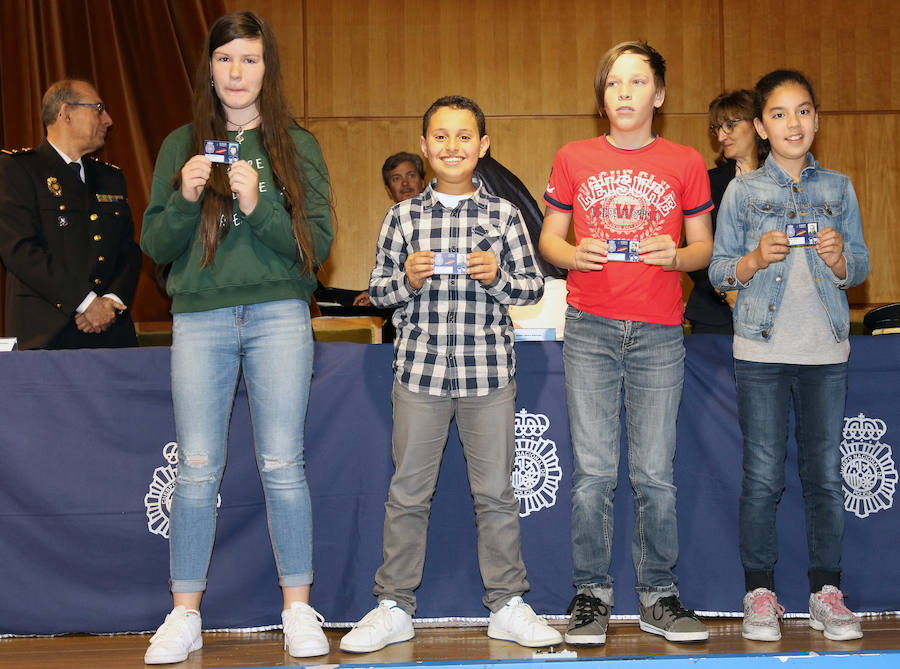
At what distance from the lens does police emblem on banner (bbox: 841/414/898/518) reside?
9.71ft

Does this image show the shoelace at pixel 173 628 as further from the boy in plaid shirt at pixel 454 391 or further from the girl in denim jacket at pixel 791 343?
the girl in denim jacket at pixel 791 343

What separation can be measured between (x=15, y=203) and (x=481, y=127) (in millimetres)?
2061

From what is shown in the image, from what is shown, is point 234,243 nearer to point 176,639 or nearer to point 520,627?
point 176,639

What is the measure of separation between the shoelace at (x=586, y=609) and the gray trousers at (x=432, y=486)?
16 centimetres

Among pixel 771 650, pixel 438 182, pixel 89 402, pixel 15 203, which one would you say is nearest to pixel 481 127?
pixel 438 182

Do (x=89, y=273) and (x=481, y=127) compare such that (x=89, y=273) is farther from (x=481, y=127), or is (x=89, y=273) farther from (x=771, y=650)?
(x=771, y=650)

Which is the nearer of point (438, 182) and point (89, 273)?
point (438, 182)

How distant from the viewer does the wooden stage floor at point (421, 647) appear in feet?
8.19

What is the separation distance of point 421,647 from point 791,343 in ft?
4.85

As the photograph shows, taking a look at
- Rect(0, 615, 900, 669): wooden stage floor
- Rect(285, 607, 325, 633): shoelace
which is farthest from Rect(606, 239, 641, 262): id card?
Rect(285, 607, 325, 633): shoelace

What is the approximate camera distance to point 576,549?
2691 millimetres

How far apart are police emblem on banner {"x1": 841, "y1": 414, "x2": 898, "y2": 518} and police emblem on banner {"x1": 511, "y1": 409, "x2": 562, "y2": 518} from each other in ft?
3.28

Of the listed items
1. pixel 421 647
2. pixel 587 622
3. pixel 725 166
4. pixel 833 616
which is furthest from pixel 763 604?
pixel 725 166

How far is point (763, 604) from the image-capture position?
2.66 metres
